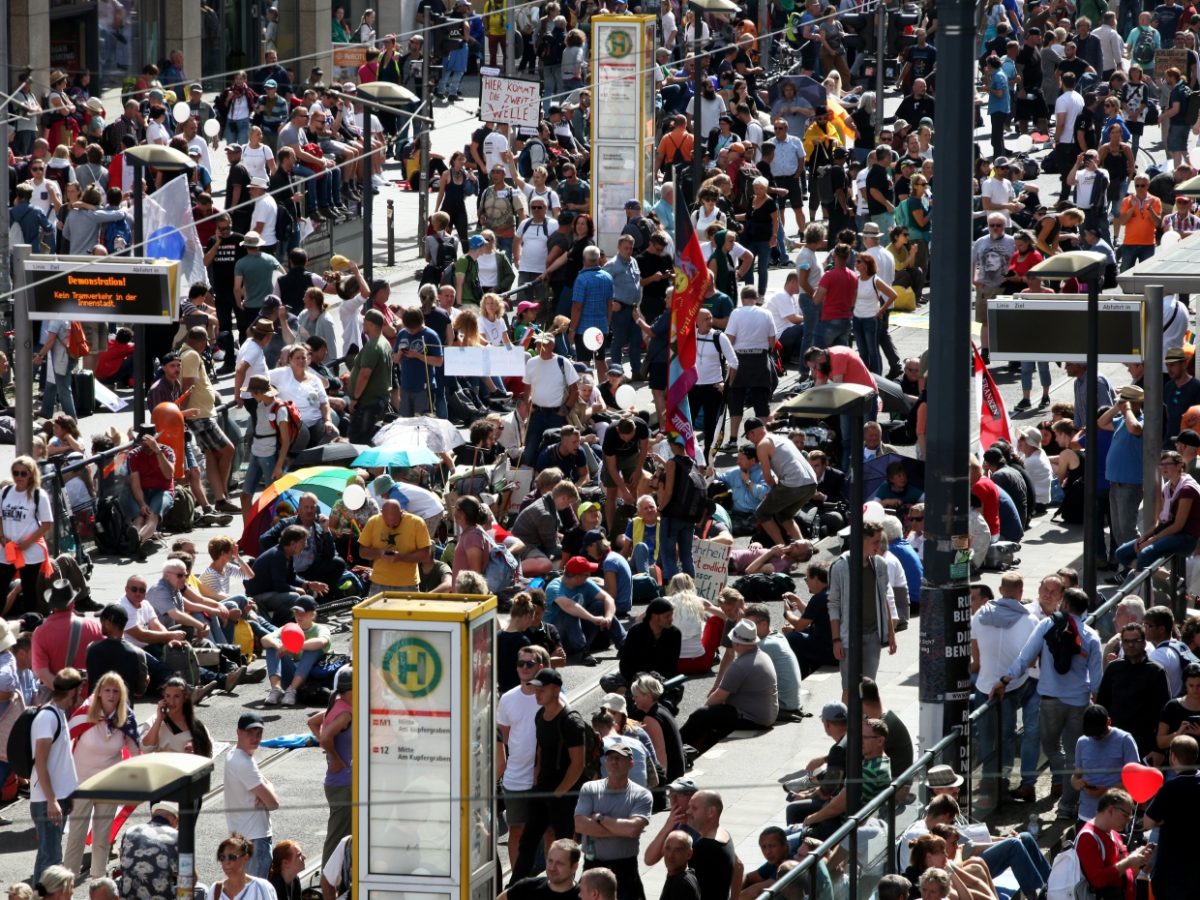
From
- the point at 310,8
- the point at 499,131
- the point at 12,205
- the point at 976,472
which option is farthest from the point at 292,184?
the point at 310,8

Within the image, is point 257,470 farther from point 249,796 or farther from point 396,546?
point 249,796

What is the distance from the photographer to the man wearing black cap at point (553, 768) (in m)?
14.4

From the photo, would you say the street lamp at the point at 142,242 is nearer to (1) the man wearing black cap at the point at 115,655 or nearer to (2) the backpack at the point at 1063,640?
(1) the man wearing black cap at the point at 115,655

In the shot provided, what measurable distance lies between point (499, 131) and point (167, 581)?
15.5 m

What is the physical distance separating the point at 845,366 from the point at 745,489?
1.43 metres

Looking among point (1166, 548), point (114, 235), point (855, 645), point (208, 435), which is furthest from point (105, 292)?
point (855, 645)

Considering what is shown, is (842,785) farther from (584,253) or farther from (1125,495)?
(584,253)

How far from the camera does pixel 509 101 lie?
3100 centimetres

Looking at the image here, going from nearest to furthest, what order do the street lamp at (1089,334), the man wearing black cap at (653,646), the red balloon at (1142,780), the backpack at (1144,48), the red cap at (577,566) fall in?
the red balloon at (1142,780) → the street lamp at (1089,334) → the man wearing black cap at (653,646) → the red cap at (577,566) → the backpack at (1144,48)

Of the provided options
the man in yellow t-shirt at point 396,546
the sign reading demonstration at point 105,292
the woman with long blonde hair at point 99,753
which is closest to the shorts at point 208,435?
the sign reading demonstration at point 105,292

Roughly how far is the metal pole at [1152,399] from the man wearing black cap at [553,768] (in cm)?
553

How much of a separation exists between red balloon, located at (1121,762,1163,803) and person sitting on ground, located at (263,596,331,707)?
6.16 meters

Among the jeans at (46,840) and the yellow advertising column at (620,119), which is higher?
the yellow advertising column at (620,119)

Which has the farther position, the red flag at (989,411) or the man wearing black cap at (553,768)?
the red flag at (989,411)
